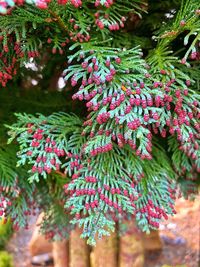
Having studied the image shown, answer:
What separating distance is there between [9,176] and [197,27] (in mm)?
830

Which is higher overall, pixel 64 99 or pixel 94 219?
pixel 64 99

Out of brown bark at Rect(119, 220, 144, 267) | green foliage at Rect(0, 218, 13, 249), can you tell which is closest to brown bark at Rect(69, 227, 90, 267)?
brown bark at Rect(119, 220, 144, 267)

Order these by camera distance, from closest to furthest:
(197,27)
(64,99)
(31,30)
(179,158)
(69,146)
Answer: (197,27)
(31,30)
(69,146)
(179,158)
(64,99)

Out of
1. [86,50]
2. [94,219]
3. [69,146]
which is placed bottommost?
[94,219]

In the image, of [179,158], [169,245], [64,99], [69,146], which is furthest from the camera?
[169,245]

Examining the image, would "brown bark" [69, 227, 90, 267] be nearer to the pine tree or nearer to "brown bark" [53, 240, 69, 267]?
"brown bark" [53, 240, 69, 267]

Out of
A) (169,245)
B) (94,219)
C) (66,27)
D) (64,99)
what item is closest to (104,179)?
(94,219)

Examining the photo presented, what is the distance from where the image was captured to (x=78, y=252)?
2.29 m

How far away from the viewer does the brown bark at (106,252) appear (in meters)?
2.16

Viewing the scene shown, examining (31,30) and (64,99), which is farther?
(64,99)

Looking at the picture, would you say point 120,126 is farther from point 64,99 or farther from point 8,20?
point 64,99

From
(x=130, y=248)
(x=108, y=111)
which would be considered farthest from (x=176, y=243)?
(x=108, y=111)

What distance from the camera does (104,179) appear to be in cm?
127

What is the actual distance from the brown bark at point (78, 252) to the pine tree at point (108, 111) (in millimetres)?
740
